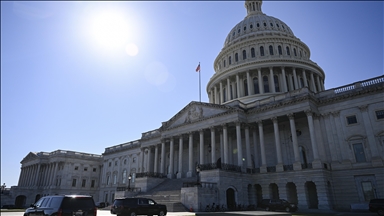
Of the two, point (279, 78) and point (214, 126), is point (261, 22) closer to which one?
point (279, 78)

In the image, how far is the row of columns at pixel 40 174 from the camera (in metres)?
75.1

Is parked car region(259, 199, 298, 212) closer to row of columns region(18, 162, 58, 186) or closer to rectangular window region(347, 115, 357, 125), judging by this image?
rectangular window region(347, 115, 357, 125)

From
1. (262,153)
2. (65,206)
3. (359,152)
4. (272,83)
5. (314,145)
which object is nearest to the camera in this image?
(65,206)

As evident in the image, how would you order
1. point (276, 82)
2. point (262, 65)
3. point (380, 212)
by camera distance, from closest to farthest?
point (380, 212) → point (262, 65) → point (276, 82)

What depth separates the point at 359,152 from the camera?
33000 mm

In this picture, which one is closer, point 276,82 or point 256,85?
point 276,82

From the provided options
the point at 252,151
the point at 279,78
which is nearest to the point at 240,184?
the point at 252,151

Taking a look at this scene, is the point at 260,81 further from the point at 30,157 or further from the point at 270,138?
the point at 30,157

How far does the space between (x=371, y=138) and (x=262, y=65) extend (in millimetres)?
26214

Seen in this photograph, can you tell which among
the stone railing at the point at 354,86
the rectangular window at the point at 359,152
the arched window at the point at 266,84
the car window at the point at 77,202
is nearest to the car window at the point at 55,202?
the car window at the point at 77,202

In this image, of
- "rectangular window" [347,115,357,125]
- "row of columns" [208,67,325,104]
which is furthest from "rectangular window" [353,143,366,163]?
"row of columns" [208,67,325,104]

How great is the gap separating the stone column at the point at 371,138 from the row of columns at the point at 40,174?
73.7 m

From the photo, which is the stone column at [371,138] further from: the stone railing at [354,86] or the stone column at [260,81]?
the stone column at [260,81]

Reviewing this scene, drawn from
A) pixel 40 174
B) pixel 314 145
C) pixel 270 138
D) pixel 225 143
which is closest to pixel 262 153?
pixel 270 138
